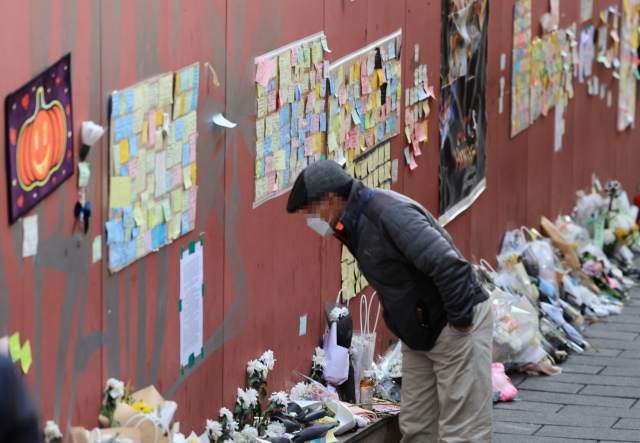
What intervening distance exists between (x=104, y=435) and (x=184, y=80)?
148 cm

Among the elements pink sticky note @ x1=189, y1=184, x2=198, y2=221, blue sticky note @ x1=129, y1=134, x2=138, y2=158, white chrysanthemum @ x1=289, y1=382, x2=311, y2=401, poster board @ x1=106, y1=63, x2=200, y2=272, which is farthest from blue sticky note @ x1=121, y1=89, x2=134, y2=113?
white chrysanthemum @ x1=289, y1=382, x2=311, y2=401

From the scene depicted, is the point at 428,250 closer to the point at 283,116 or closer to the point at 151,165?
A: the point at 151,165

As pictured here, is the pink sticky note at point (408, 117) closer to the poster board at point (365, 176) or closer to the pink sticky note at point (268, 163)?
the poster board at point (365, 176)

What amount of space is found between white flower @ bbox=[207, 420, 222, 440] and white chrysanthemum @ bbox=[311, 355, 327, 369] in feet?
3.68

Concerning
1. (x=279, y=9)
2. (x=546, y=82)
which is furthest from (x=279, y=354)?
(x=546, y=82)

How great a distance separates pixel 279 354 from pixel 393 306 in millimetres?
1034

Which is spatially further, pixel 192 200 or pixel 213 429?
pixel 213 429

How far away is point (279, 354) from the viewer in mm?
4984

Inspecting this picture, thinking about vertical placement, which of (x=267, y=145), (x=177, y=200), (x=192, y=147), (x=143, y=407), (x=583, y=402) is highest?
(x=192, y=147)

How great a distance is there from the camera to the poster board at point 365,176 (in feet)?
18.8

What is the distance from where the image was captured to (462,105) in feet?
24.7

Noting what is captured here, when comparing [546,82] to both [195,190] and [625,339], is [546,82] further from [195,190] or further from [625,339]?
[195,190]

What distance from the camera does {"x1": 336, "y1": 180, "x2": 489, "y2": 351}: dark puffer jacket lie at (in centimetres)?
387

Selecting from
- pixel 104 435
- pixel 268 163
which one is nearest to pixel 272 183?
pixel 268 163
